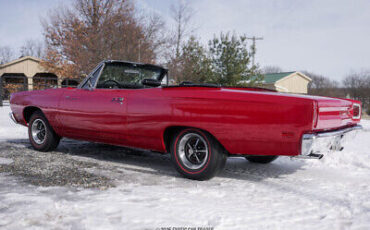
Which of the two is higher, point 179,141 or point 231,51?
point 231,51

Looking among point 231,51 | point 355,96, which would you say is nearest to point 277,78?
point 355,96

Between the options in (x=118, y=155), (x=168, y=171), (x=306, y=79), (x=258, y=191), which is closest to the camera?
(x=258, y=191)

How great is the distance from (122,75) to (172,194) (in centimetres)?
253

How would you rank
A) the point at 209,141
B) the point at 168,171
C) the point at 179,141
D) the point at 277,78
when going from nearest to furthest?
the point at 209,141, the point at 179,141, the point at 168,171, the point at 277,78

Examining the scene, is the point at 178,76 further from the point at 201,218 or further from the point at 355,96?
the point at 355,96

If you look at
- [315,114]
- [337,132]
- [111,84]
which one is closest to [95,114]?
[111,84]

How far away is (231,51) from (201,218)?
15864 millimetres

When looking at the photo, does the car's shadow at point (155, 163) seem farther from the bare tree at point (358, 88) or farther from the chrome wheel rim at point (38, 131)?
the bare tree at point (358, 88)

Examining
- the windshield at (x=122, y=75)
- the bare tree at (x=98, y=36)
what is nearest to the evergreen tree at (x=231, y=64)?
the bare tree at (x=98, y=36)

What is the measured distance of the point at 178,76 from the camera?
17031 millimetres

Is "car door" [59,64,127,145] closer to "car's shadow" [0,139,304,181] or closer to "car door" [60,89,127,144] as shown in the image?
"car door" [60,89,127,144]

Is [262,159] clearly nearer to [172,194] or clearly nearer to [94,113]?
[172,194]

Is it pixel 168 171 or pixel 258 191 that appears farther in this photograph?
pixel 168 171

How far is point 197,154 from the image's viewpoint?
141 inches
